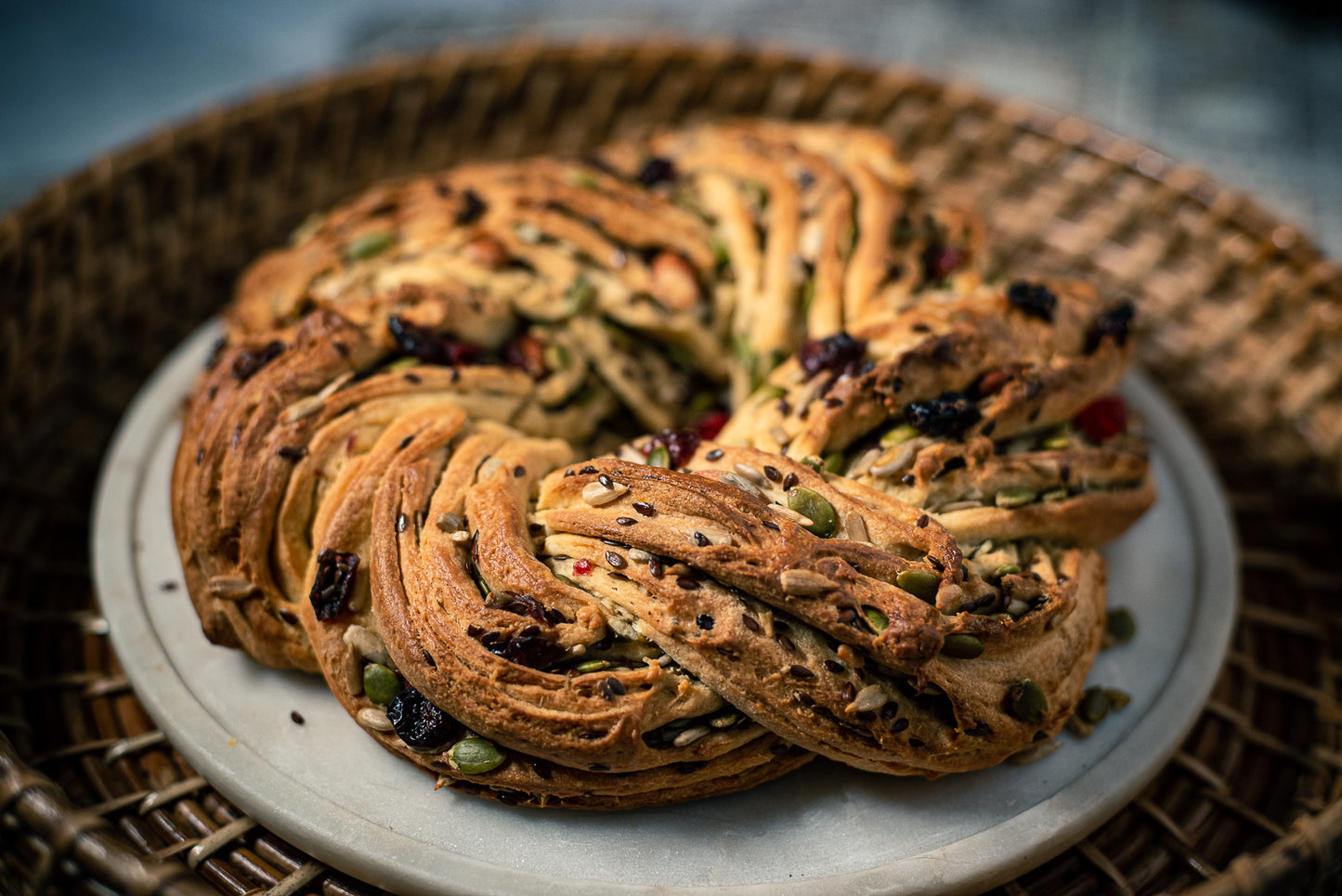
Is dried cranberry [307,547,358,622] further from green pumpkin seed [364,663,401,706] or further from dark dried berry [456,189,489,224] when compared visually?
dark dried berry [456,189,489,224]

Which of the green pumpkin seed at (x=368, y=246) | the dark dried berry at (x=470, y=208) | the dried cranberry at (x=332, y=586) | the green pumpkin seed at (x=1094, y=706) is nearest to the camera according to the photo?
the dried cranberry at (x=332, y=586)

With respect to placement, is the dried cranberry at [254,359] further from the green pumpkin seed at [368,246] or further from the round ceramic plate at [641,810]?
the round ceramic plate at [641,810]


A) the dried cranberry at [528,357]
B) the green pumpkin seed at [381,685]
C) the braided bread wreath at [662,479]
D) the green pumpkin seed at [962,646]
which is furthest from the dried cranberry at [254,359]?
the green pumpkin seed at [962,646]

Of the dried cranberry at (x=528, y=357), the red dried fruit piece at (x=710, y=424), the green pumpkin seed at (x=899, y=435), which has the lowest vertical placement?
the green pumpkin seed at (x=899, y=435)

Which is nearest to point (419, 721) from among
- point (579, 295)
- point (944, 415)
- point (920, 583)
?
point (920, 583)

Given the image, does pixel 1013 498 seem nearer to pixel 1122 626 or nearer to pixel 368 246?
pixel 1122 626

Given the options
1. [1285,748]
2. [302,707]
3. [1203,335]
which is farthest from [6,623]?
[1203,335]

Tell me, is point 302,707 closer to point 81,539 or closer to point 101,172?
point 81,539

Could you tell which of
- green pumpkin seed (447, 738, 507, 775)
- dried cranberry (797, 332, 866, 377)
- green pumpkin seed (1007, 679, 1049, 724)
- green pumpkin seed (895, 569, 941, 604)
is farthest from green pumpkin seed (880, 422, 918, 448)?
green pumpkin seed (447, 738, 507, 775)
